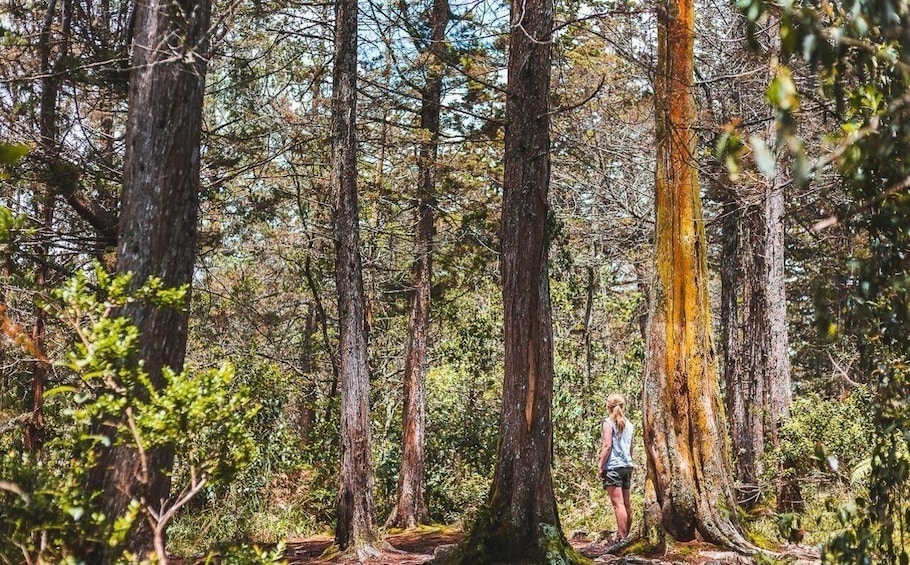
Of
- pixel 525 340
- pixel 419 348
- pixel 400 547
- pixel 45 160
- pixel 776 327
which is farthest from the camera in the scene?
pixel 419 348

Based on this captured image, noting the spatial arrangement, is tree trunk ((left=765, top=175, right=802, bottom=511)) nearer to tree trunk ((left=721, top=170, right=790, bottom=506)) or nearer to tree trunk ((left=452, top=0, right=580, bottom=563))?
tree trunk ((left=721, top=170, right=790, bottom=506))

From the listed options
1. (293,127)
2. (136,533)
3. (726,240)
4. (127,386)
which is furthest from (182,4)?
(726,240)

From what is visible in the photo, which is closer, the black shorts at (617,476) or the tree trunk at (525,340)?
the tree trunk at (525,340)

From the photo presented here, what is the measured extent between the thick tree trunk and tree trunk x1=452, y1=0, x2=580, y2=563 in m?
3.06

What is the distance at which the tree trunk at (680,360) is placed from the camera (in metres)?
7.46

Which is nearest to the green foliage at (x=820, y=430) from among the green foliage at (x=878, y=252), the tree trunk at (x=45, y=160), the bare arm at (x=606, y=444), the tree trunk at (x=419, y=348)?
the bare arm at (x=606, y=444)

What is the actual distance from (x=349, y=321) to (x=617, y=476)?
12.4 ft

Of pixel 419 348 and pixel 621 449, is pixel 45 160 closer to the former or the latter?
pixel 419 348

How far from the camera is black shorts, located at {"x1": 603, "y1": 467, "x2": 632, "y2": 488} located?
9.30m

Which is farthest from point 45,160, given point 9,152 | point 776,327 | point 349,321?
point 776,327

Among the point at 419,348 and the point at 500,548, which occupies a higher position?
the point at 419,348

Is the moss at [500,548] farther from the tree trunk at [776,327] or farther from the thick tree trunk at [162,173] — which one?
the tree trunk at [776,327]

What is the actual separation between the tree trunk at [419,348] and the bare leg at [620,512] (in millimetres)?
5115

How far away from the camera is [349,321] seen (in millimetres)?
10016
